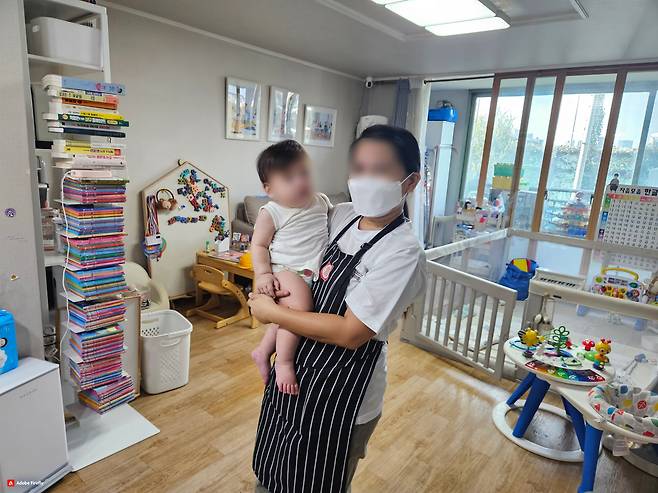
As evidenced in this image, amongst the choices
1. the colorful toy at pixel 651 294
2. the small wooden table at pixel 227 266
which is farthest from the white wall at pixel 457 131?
the colorful toy at pixel 651 294

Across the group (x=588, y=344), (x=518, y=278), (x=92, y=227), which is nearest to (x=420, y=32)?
(x=518, y=278)

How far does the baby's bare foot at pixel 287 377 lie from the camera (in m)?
1.01

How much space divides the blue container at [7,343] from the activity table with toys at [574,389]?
2203 mm

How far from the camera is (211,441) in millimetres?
2047

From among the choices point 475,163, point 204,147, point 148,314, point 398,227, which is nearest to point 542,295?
point 398,227

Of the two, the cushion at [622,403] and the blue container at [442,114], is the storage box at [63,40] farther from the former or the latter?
the blue container at [442,114]

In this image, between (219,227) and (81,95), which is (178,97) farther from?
(81,95)

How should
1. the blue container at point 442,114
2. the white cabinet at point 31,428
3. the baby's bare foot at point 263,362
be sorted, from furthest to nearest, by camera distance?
the blue container at point 442,114 → the white cabinet at point 31,428 → the baby's bare foot at point 263,362

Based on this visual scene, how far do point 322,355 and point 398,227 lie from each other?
1.14 feet

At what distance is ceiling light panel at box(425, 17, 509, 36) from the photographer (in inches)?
109

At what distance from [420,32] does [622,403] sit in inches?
109

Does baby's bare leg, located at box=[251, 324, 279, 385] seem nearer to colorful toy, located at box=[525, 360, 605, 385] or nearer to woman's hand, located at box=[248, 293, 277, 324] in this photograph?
woman's hand, located at box=[248, 293, 277, 324]

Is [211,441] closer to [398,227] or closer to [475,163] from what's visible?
[398,227]

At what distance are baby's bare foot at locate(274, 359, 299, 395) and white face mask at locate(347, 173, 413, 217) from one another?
16.3 inches
